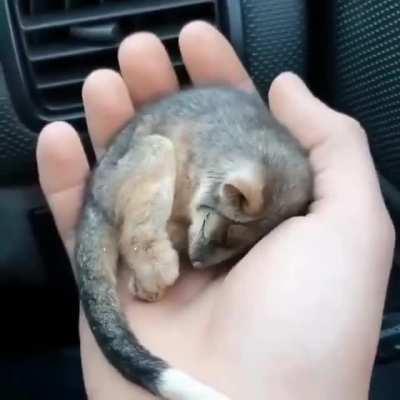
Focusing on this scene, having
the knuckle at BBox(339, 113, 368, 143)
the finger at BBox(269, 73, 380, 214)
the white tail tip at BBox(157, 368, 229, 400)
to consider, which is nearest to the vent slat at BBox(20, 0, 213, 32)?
the finger at BBox(269, 73, 380, 214)

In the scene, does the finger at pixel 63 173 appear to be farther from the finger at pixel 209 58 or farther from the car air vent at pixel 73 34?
the finger at pixel 209 58

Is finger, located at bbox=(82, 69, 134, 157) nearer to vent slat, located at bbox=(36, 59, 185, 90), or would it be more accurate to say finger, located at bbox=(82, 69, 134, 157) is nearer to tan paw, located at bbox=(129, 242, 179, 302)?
vent slat, located at bbox=(36, 59, 185, 90)

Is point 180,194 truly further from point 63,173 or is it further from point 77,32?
point 77,32

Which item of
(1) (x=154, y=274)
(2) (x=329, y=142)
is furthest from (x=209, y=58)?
(1) (x=154, y=274)

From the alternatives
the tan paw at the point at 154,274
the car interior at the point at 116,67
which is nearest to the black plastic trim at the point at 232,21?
the car interior at the point at 116,67

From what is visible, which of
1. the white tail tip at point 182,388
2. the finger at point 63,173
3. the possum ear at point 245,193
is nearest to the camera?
the white tail tip at point 182,388
